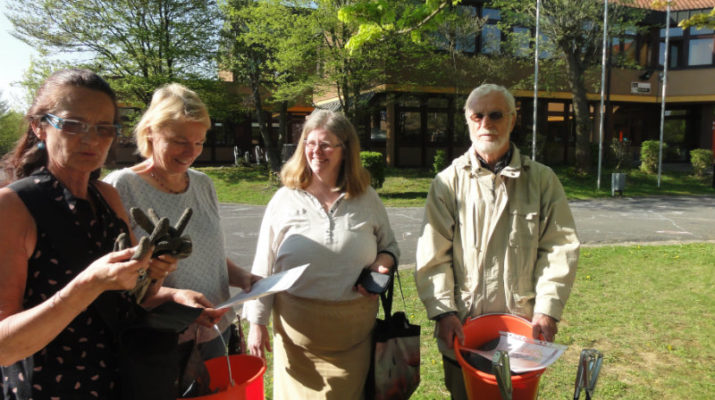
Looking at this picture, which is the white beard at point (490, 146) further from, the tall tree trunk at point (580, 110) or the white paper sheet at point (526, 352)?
the tall tree trunk at point (580, 110)

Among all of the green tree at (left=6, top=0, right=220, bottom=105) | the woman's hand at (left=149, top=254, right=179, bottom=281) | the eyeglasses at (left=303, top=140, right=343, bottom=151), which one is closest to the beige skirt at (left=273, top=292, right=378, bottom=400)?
the eyeglasses at (left=303, top=140, right=343, bottom=151)

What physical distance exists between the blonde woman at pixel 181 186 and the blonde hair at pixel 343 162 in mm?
574

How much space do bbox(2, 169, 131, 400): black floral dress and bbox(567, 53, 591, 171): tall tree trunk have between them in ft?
67.0

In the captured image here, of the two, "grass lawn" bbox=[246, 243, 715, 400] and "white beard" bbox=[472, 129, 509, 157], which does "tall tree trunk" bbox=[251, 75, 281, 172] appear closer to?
"grass lawn" bbox=[246, 243, 715, 400]

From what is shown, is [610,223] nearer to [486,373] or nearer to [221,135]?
[486,373]

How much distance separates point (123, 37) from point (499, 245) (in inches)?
771

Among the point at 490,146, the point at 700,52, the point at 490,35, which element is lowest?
the point at 490,146

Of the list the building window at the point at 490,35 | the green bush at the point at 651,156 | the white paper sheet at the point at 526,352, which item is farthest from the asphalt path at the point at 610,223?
the building window at the point at 490,35

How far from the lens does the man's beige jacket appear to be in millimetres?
2373

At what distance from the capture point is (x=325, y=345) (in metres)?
2.53

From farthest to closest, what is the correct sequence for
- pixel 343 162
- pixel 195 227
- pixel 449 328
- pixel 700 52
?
pixel 700 52 < pixel 343 162 < pixel 449 328 < pixel 195 227

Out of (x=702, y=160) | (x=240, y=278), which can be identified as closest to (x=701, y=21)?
(x=240, y=278)

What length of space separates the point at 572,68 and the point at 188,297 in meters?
20.2

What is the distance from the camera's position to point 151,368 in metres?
1.48
